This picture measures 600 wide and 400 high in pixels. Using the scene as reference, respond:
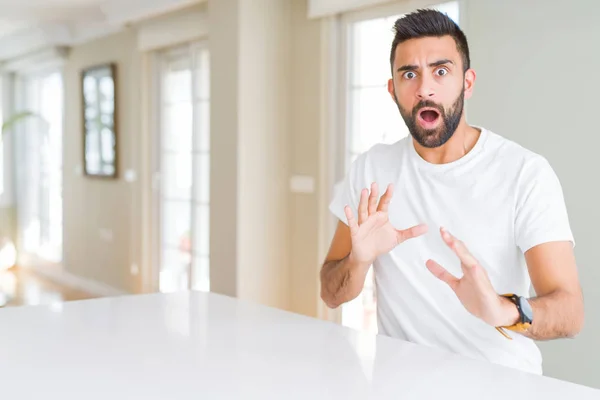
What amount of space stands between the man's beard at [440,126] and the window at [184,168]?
336 cm

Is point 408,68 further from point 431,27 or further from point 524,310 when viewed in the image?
point 524,310

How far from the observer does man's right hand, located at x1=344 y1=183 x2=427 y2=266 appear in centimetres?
147

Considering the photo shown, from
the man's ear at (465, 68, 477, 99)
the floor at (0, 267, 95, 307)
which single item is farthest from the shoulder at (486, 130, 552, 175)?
the floor at (0, 267, 95, 307)

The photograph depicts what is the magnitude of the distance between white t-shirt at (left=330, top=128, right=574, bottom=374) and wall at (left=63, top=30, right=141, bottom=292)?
4.30 m

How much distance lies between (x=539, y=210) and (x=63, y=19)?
→ 5.61 m

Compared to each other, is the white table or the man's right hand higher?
the man's right hand

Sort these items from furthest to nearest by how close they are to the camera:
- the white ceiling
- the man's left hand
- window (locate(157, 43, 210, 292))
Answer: the white ceiling, window (locate(157, 43, 210, 292)), the man's left hand

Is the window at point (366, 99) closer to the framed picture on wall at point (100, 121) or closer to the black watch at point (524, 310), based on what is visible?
the black watch at point (524, 310)

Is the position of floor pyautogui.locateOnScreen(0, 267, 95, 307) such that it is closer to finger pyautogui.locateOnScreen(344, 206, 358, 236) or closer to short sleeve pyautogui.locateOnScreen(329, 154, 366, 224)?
short sleeve pyautogui.locateOnScreen(329, 154, 366, 224)

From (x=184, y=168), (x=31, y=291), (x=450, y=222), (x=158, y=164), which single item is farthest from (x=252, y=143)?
(x=31, y=291)

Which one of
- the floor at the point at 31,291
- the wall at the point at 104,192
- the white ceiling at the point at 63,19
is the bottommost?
the floor at the point at 31,291

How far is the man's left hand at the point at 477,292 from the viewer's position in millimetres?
1238

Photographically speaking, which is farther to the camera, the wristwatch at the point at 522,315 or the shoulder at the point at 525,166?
the shoulder at the point at 525,166

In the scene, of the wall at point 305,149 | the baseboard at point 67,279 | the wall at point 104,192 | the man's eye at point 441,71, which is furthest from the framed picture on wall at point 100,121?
the man's eye at point 441,71
